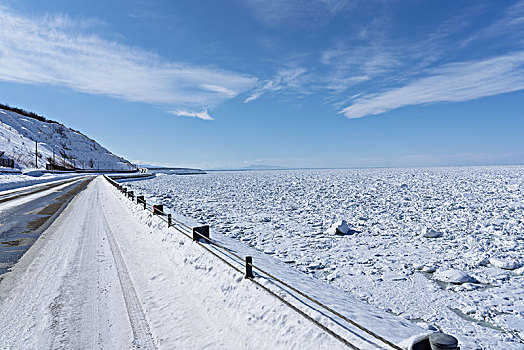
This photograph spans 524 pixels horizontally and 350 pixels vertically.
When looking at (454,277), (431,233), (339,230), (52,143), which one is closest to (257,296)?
(454,277)

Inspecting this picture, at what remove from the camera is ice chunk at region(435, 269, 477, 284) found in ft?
18.8

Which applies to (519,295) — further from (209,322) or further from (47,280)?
(47,280)

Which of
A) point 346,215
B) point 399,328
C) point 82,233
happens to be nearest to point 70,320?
point 399,328

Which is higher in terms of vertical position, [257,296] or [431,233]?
[257,296]

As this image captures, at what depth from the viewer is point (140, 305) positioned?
4273 mm

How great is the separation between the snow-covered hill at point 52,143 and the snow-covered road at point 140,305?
3153 inches

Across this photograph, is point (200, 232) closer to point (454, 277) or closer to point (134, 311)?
point (134, 311)

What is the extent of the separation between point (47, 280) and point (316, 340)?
480 cm

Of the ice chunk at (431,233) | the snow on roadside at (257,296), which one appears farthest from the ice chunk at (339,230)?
the snow on roadside at (257,296)

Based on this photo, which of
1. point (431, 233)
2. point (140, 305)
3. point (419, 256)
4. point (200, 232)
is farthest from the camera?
point (431, 233)

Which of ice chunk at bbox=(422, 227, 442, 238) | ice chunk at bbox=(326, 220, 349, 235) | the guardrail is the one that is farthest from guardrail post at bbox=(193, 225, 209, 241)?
ice chunk at bbox=(422, 227, 442, 238)

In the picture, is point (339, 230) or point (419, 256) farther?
point (339, 230)

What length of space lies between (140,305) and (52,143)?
125 meters

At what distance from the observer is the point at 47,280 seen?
4980 mm
